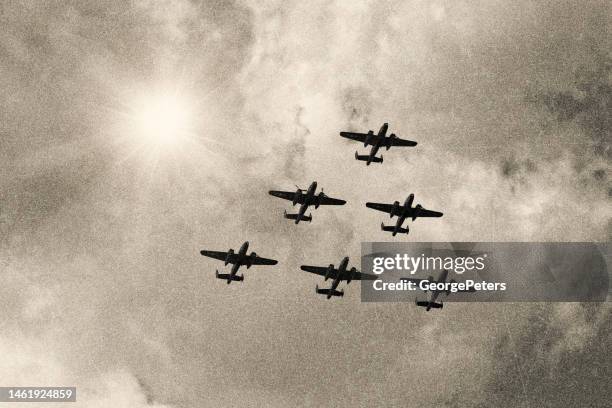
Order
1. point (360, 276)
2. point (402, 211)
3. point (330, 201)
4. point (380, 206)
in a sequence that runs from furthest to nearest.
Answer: point (360, 276) < point (380, 206) < point (330, 201) < point (402, 211)

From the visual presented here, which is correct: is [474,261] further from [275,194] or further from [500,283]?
[275,194]

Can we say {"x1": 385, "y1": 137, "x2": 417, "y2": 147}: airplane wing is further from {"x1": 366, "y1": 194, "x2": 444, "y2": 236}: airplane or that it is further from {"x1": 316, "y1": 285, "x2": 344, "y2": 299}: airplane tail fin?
{"x1": 316, "y1": 285, "x2": 344, "y2": 299}: airplane tail fin

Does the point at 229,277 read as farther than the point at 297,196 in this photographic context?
Yes

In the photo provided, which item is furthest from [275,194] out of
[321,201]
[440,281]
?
[440,281]

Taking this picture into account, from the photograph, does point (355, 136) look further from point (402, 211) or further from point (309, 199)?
point (402, 211)

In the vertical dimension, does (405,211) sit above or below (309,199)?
below

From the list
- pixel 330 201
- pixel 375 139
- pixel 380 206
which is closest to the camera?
pixel 375 139

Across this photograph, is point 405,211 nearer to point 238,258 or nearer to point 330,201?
point 330,201

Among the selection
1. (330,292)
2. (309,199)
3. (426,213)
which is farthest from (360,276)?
(309,199)

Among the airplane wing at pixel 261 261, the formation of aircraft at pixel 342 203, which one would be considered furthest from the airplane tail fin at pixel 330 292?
the airplane wing at pixel 261 261

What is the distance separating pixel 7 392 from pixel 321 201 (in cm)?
7702

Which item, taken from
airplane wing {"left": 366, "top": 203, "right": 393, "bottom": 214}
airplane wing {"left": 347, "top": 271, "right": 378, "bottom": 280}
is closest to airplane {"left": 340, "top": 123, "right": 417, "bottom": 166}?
airplane wing {"left": 366, "top": 203, "right": 393, "bottom": 214}

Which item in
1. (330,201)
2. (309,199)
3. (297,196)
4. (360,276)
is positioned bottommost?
(360,276)

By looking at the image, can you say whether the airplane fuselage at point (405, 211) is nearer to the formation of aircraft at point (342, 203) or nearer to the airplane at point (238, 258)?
the formation of aircraft at point (342, 203)
